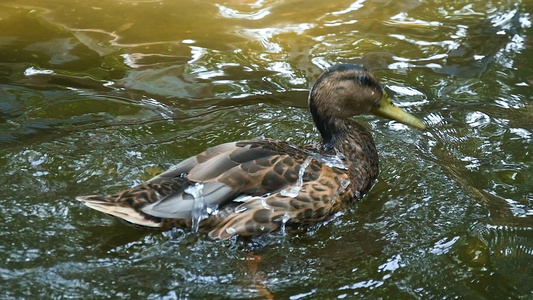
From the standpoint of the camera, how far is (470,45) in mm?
7645

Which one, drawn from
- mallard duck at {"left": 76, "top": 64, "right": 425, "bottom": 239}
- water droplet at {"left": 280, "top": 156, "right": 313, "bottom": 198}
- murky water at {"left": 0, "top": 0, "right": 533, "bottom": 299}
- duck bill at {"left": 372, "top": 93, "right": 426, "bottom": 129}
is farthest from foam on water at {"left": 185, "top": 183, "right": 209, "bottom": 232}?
duck bill at {"left": 372, "top": 93, "right": 426, "bottom": 129}

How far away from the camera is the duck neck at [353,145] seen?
5.27 metres

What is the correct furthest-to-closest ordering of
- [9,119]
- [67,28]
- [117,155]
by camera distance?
1. [67,28]
2. [9,119]
3. [117,155]

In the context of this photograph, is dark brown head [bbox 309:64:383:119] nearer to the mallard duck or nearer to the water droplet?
the mallard duck

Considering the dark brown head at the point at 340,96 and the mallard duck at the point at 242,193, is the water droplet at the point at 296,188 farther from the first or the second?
the dark brown head at the point at 340,96

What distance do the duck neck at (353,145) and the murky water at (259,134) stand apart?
18 cm

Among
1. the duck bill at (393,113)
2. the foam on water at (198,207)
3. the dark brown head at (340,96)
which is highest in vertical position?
the dark brown head at (340,96)

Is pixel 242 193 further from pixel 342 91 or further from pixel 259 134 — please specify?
pixel 259 134

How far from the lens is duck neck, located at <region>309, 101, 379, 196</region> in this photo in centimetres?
527

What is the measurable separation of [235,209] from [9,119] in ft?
7.97

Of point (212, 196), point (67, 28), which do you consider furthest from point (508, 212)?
point (67, 28)

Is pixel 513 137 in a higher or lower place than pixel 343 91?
lower

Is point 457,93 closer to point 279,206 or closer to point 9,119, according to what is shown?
point 279,206

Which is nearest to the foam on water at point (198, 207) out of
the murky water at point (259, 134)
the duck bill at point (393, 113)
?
the murky water at point (259, 134)
